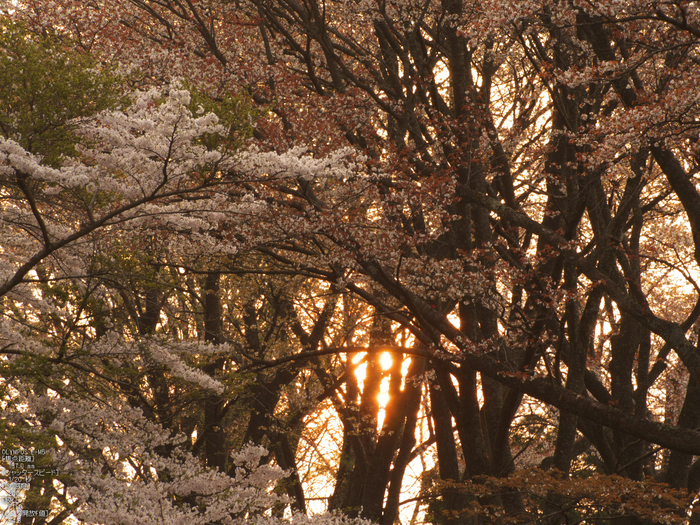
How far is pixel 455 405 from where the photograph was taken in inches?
367

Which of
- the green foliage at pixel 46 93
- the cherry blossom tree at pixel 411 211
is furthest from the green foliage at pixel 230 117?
the green foliage at pixel 46 93

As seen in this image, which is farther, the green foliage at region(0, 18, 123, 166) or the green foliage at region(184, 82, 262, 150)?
the green foliage at region(184, 82, 262, 150)

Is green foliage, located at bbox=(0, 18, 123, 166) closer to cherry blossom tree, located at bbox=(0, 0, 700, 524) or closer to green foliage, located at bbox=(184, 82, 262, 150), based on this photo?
cherry blossom tree, located at bbox=(0, 0, 700, 524)

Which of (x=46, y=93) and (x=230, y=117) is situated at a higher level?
(x=46, y=93)

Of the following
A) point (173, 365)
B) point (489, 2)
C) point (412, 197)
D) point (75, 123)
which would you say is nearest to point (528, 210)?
point (412, 197)

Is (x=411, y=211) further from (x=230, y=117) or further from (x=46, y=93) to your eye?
(x=46, y=93)

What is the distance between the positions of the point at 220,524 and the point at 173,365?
334 centimetres

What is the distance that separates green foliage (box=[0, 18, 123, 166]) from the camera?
5.67 meters

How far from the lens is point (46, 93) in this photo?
5.68 m

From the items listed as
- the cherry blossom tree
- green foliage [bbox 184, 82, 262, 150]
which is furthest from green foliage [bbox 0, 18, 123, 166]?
green foliage [bbox 184, 82, 262, 150]

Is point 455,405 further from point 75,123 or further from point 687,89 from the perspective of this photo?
point 75,123

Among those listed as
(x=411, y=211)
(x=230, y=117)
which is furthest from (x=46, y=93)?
(x=411, y=211)

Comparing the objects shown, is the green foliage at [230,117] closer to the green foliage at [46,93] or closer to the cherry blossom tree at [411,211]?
the cherry blossom tree at [411,211]

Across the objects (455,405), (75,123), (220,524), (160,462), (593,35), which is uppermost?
(593,35)
